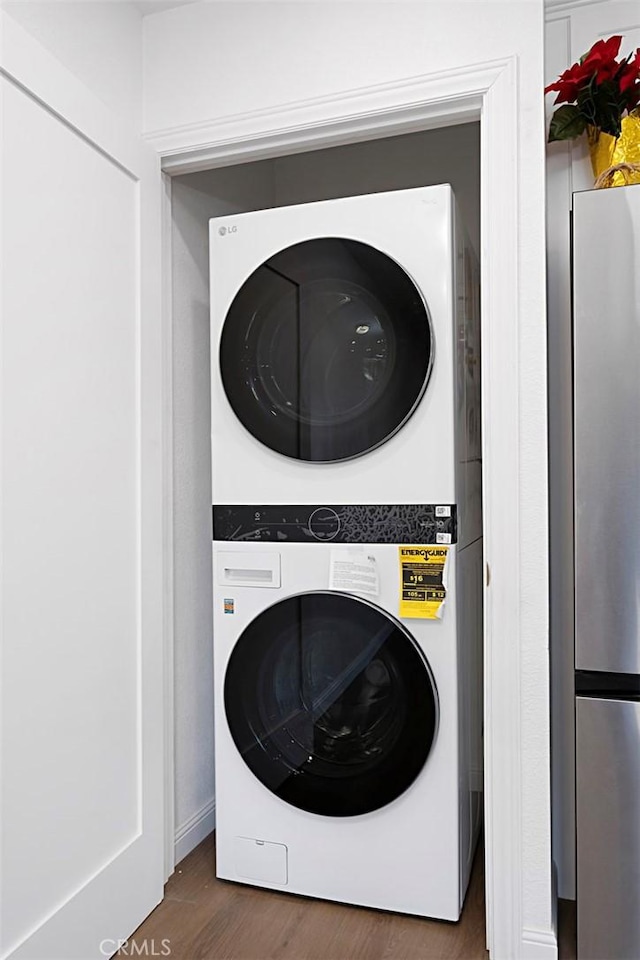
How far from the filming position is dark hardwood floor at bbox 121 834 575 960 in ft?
5.88

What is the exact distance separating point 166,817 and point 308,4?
222cm

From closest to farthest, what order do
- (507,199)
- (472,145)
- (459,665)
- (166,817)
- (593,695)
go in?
(593,695)
(507,199)
(459,665)
(166,817)
(472,145)

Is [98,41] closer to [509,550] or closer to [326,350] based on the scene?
[326,350]

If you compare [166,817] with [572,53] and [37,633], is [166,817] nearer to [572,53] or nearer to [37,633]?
[37,633]

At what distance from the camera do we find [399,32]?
6.03 feet

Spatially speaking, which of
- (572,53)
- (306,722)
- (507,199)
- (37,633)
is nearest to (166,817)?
(306,722)

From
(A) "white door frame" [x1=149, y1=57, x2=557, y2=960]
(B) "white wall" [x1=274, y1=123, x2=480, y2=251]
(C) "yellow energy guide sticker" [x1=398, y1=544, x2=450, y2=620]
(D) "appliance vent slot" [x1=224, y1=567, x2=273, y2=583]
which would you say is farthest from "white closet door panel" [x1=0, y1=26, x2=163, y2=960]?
(B) "white wall" [x1=274, y1=123, x2=480, y2=251]

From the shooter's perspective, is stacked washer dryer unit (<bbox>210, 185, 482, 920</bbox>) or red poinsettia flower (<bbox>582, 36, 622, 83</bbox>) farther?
stacked washer dryer unit (<bbox>210, 185, 482, 920</bbox>)

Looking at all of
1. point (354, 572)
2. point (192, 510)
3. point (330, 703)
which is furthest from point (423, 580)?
point (192, 510)

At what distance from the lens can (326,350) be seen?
1960 millimetres

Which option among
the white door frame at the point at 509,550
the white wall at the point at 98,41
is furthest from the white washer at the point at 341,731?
the white wall at the point at 98,41

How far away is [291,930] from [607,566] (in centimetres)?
120

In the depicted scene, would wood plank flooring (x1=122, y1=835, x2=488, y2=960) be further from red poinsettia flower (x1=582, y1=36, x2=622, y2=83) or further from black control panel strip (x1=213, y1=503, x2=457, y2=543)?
red poinsettia flower (x1=582, y1=36, x2=622, y2=83)

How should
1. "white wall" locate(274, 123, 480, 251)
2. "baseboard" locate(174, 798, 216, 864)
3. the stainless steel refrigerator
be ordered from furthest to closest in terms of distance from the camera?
"white wall" locate(274, 123, 480, 251)
"baseboard" locate(174, 798, 216, 864)
the stainless steel refrigerator
